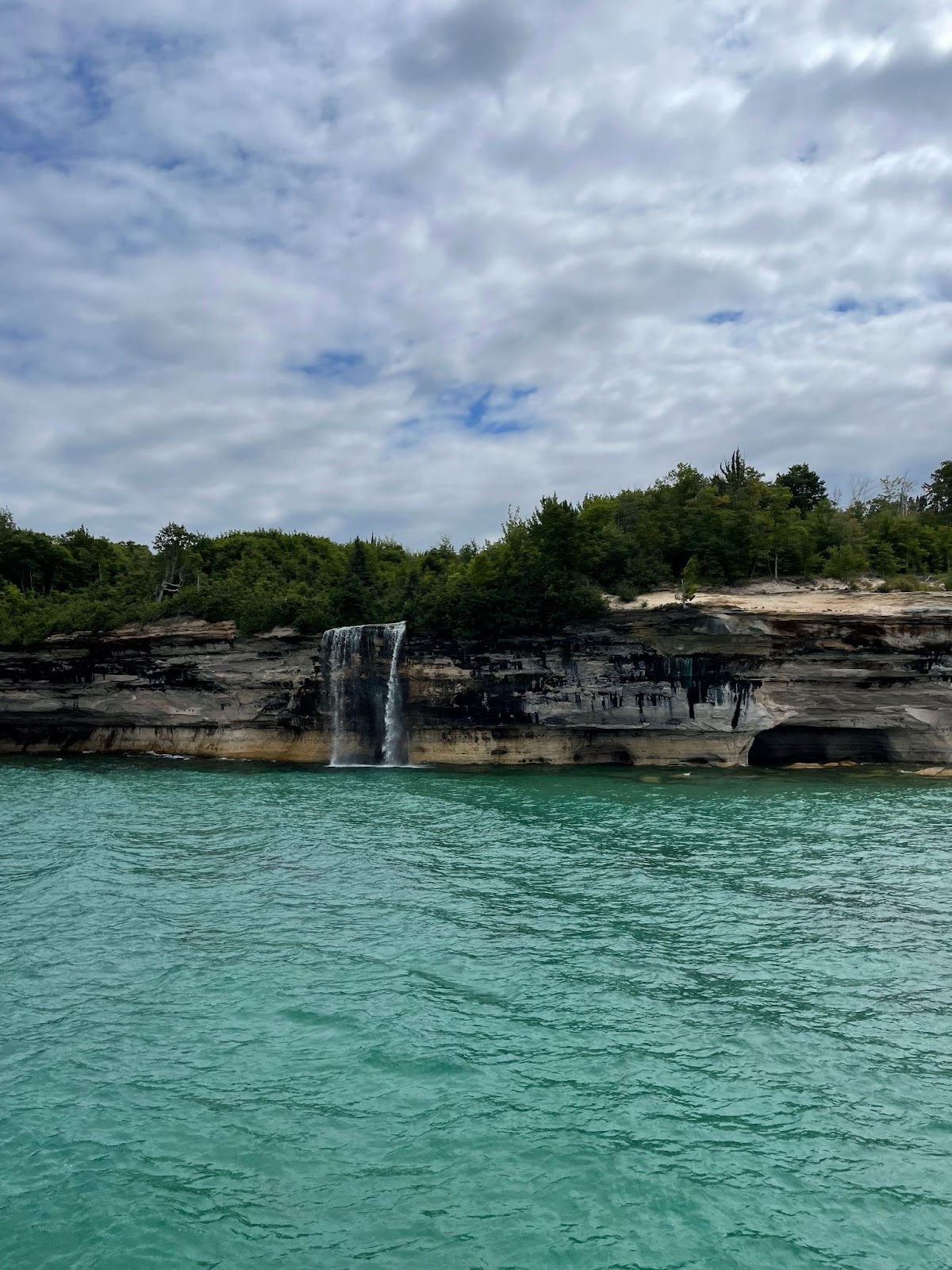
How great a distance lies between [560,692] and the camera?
35344 mm

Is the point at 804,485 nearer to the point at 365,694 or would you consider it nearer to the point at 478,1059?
the point at 365,694

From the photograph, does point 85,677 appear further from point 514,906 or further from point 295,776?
point 514,906

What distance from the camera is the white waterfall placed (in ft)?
122

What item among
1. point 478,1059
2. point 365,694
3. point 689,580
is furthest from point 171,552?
point 478,1059

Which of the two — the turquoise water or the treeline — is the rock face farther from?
the turquoise water

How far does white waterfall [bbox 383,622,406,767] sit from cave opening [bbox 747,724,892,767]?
50.7 ft

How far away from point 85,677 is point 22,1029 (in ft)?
112

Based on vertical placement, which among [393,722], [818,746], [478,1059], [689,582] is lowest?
[478,1059]

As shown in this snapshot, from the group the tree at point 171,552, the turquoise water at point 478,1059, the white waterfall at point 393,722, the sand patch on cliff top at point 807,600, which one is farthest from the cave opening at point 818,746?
the tree at point 171,552

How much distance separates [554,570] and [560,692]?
555 cm

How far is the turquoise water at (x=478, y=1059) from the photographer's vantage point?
650cm

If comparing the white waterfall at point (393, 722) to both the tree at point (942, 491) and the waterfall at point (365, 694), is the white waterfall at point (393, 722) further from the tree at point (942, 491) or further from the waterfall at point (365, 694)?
the tree at point (942, 491)

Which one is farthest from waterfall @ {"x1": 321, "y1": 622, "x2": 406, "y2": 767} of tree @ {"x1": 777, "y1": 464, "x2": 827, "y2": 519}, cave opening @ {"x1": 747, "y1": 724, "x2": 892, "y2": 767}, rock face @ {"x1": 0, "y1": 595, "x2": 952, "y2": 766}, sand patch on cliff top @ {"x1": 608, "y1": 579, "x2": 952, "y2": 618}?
tree @ {"x1": 777, "y1": 464, "x2": 827, "y2": 519}

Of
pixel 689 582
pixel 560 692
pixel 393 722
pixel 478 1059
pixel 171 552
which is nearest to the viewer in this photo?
pixel 478 1059
